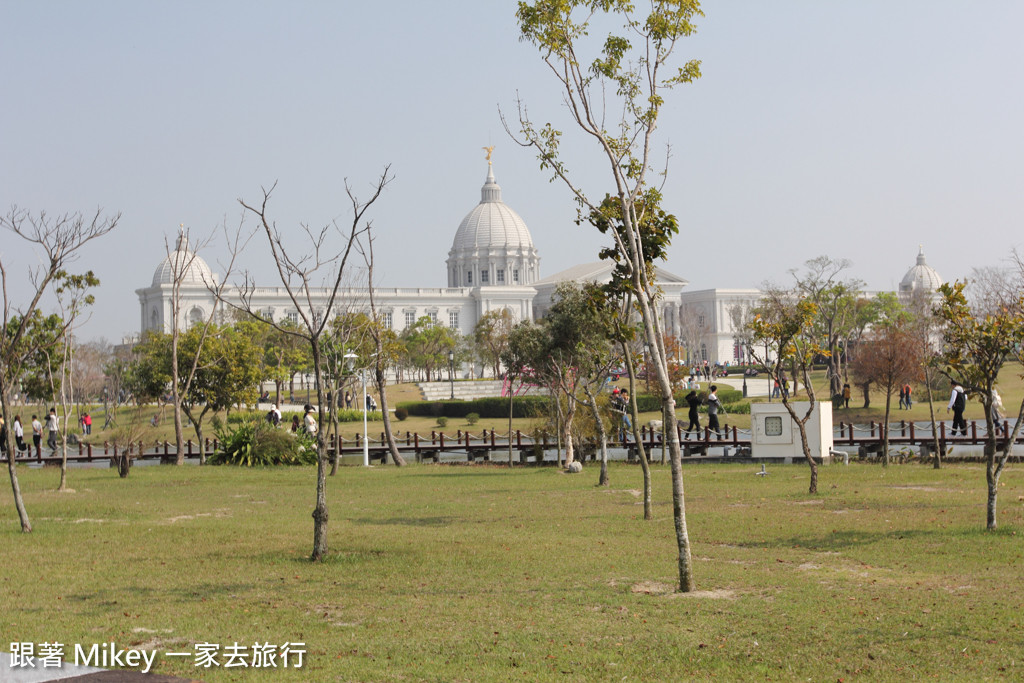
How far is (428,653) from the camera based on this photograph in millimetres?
8148

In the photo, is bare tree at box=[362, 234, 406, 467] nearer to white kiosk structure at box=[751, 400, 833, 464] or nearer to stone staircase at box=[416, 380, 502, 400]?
white kiosk structure at box=[751, 400, 833, 464]

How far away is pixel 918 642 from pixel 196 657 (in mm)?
5467

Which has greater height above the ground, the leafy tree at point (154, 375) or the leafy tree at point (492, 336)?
the leafy tree at point (492, 336)

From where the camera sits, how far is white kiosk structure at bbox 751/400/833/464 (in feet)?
82.4

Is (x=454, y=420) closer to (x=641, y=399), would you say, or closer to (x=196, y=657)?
(x=641, y=399)

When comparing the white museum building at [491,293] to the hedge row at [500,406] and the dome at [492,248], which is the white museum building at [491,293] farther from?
the hedge row at [500,406]

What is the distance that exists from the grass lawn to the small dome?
12218cm

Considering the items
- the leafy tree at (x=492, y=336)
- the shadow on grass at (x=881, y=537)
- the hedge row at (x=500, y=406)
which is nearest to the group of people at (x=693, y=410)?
the hedge row at (x=500, y=406)

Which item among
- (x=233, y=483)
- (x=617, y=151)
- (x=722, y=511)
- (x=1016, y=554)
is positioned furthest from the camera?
(x=233, y=483)

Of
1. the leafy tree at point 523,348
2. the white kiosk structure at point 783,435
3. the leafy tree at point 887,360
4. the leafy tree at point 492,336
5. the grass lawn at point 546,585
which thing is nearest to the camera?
the grass lawn at point 546,585

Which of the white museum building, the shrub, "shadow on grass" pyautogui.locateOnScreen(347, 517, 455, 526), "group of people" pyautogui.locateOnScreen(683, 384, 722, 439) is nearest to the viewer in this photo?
"shadow on grass" pyautogui.locateOnScreen(347, 517, 455, 526)

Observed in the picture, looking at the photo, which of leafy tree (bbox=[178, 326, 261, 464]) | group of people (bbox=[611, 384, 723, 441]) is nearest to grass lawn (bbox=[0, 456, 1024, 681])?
group of people (bbox=[611, 384, 723, 441])

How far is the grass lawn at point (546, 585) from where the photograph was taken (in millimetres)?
7961

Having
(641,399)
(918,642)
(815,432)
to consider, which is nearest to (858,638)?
(918,642)
